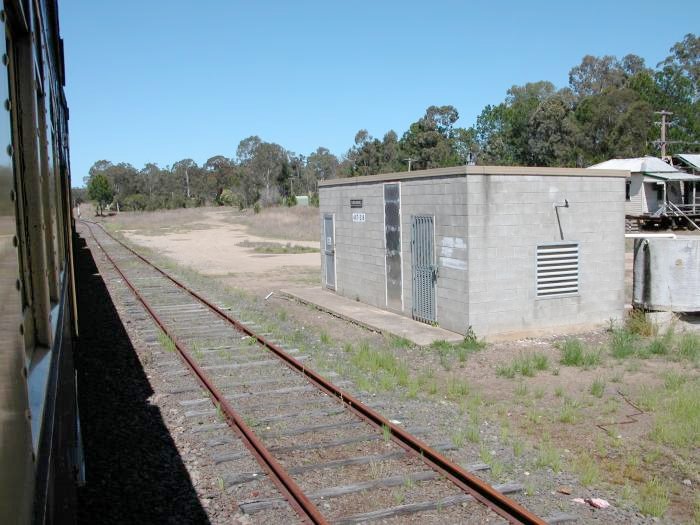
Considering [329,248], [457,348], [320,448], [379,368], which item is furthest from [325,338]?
[329,248]

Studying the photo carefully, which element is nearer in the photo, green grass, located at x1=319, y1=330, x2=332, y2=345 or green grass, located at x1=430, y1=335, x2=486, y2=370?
green grass, located at x1=430, y1=335, x2=486, y2=370

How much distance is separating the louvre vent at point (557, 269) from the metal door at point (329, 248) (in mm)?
6457

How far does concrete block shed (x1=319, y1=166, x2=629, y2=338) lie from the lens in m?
12.0

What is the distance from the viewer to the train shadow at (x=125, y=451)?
561cm

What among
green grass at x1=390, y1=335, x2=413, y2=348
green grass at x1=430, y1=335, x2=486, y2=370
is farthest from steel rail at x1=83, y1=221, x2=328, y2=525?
green grass at x1=430, y1=335, x2=486, y2=370

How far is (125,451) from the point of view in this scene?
6.91m

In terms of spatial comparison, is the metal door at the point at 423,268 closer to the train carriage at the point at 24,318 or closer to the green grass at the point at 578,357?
the green grass at the point at 578,357

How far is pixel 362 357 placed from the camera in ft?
35.0

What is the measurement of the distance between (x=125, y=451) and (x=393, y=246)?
8.53m

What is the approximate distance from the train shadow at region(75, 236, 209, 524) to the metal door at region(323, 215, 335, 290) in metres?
7.05

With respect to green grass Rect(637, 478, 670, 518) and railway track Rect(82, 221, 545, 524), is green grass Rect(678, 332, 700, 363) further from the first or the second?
railway track Rect(82, 221, 545, 524)

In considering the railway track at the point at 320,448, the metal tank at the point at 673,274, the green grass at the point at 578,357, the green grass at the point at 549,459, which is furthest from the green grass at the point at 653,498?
the metal tank at the point at 673,274

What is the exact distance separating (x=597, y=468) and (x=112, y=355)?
25.7 feet

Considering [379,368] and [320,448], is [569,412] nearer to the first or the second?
[379,368]
